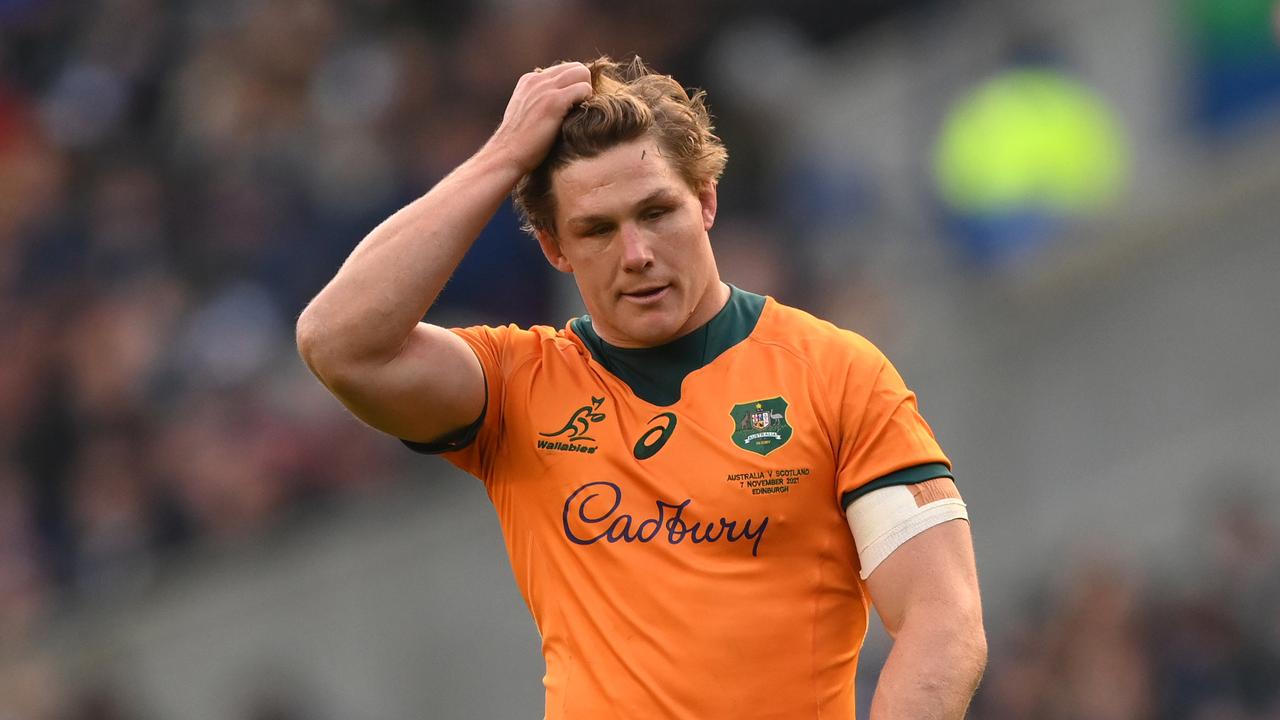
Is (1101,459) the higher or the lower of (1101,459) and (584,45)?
the lower

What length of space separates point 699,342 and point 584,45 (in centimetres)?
930

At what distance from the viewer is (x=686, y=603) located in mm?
3945

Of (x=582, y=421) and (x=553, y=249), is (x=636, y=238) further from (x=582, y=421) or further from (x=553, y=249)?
(x=582, y=421)

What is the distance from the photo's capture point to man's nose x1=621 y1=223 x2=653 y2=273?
4.03 m

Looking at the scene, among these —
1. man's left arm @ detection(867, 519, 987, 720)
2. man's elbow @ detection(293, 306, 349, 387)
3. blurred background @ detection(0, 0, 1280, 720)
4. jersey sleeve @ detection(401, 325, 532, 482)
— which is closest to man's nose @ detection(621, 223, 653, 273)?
jersey sleeve @ detection(401, 325, 532, 482)

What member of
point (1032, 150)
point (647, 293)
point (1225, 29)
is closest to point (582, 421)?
point (647, 293)

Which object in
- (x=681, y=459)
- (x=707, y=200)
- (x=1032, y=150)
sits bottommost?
(x=681, y=459)

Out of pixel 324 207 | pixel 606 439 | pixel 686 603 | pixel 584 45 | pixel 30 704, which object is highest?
pixel 584 45

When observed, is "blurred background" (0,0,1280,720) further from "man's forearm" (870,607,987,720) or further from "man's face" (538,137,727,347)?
"man's forearm" (870,607,987,720)

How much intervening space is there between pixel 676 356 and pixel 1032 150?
775cm

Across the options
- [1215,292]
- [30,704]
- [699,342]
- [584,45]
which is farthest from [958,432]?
[699,342]

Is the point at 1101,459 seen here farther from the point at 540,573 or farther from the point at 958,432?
the point at 540,573

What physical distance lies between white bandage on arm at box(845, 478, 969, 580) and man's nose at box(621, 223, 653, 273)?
2.16ft

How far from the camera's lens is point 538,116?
4148mm
